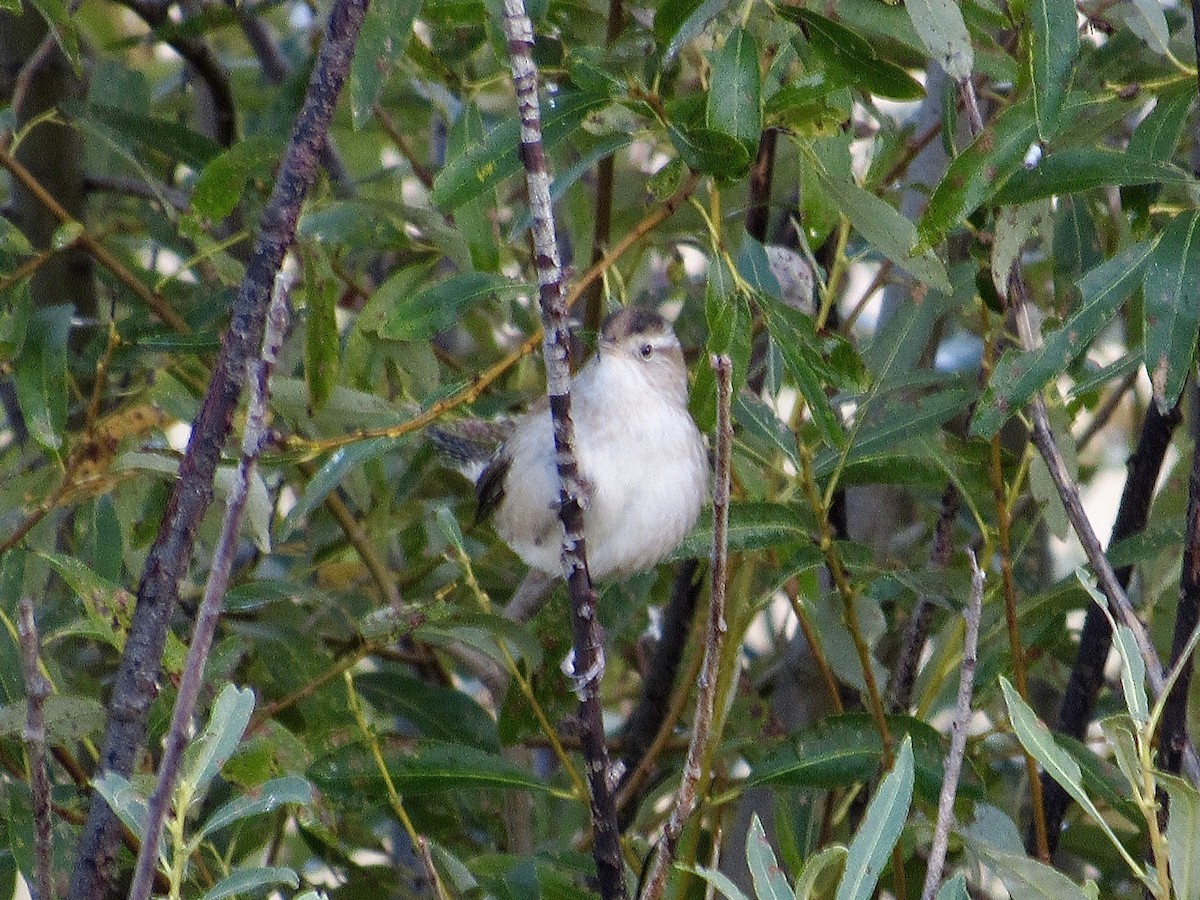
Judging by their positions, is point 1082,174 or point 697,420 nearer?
point 1082,174

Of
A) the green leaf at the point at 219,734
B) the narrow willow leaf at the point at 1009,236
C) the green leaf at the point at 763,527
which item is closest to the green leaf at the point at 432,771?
the green leaf at the point at 763,527

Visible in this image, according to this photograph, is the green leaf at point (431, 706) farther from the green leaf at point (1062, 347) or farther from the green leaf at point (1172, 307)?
the green leaf at point (1172, 307)

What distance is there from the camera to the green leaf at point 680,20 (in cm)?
230

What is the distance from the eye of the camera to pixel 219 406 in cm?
193

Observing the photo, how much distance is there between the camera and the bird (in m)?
3.39

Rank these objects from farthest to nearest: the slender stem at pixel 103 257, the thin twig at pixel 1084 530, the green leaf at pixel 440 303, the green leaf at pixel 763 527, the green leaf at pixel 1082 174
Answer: the slender stem at pixel 103 257, the green leaf at pixel 763 527, the green leaf at pixel 440 303, the green leaf at pixel 1082 174, the thin twig at pixel 1084 530

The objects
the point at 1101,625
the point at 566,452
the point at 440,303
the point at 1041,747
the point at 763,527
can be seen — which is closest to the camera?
the point at 1041,747

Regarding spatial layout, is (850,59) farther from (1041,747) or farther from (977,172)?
(1041,747)

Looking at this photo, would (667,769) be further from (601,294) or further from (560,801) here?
(601,294)

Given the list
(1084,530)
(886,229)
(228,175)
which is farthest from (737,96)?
(228,175)

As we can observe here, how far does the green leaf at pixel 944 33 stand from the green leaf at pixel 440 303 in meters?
0.76

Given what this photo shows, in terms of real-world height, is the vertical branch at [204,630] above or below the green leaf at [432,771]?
above

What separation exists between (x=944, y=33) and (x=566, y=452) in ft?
2.47

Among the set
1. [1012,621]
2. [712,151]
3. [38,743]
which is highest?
[712,151]
